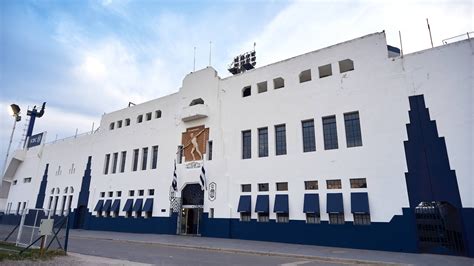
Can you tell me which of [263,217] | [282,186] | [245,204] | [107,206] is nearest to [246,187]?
[245,204]

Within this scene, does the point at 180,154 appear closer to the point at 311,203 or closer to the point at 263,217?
the point at 263,217

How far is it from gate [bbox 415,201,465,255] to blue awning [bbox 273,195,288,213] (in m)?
7.23

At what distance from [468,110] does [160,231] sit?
22.8 m

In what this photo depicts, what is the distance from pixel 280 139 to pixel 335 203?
19.4ft

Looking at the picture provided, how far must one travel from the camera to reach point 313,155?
1870 cm

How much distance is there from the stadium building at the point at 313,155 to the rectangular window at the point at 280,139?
76 millimetres

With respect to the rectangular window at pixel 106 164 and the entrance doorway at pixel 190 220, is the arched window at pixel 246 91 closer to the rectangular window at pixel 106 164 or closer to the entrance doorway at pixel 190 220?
the entrance doorway at pixel 190 220

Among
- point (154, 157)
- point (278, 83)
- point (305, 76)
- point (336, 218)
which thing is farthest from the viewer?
point (154, 157)

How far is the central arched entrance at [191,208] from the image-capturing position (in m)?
23.1

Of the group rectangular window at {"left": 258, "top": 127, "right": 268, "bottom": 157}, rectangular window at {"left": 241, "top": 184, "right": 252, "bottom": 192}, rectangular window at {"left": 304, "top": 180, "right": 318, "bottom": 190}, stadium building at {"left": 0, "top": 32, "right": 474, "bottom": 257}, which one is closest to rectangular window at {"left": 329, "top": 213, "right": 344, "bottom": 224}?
stadium building at {"left": 0, "top": 32, "right": 474, "bottom": 257}

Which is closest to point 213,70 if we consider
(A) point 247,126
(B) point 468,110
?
(A) point 247,126

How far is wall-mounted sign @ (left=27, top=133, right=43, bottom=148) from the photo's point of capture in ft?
140

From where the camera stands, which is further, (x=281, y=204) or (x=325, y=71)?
(x=325, y=71)

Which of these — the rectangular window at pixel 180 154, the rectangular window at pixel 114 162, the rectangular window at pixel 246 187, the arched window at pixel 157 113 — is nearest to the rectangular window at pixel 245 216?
the rectangular window at pixel 246 187
